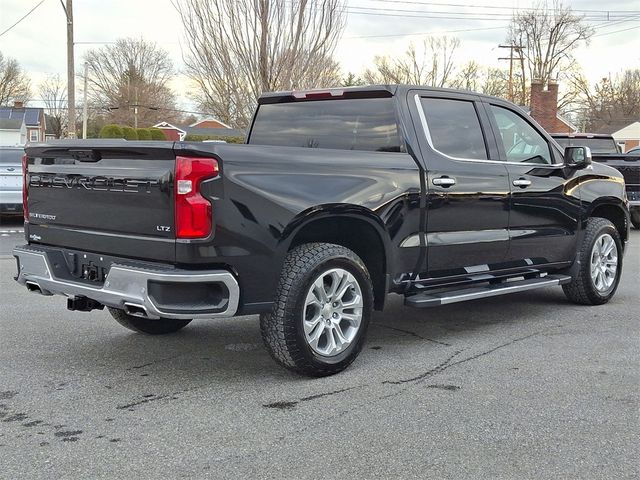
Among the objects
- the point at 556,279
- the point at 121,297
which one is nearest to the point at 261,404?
the point at 121,297

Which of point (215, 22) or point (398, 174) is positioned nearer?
point (398, 174)

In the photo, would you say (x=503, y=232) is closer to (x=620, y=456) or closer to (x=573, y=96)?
(x=620, y=456)

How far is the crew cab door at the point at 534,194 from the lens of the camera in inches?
239

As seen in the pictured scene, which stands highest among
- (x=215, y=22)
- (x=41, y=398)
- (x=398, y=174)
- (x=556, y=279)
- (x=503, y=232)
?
(x=215, y=22)

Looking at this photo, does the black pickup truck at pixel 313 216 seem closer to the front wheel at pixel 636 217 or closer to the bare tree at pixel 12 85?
the front wheel at pixel 636 217

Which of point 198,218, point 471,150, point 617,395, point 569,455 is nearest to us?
point 569,455

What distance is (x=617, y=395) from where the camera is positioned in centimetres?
437

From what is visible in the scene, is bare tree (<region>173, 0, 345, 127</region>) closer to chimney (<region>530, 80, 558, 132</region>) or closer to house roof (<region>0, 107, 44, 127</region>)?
chimney (<region>530, 80, 558, 132</region>)

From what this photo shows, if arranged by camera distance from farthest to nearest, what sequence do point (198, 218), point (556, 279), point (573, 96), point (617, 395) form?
point (573, 96), point (556, 279), point (617, 395), point (198, 218)

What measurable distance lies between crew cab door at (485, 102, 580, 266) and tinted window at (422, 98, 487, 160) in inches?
9.5

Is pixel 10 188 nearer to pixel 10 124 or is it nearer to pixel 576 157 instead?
pixel 576 157

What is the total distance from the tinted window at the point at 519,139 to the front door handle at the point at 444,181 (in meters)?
0.90

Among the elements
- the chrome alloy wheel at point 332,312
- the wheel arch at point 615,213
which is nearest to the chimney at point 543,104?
the wheel arch at point 615,213

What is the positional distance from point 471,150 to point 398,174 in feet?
3.31
